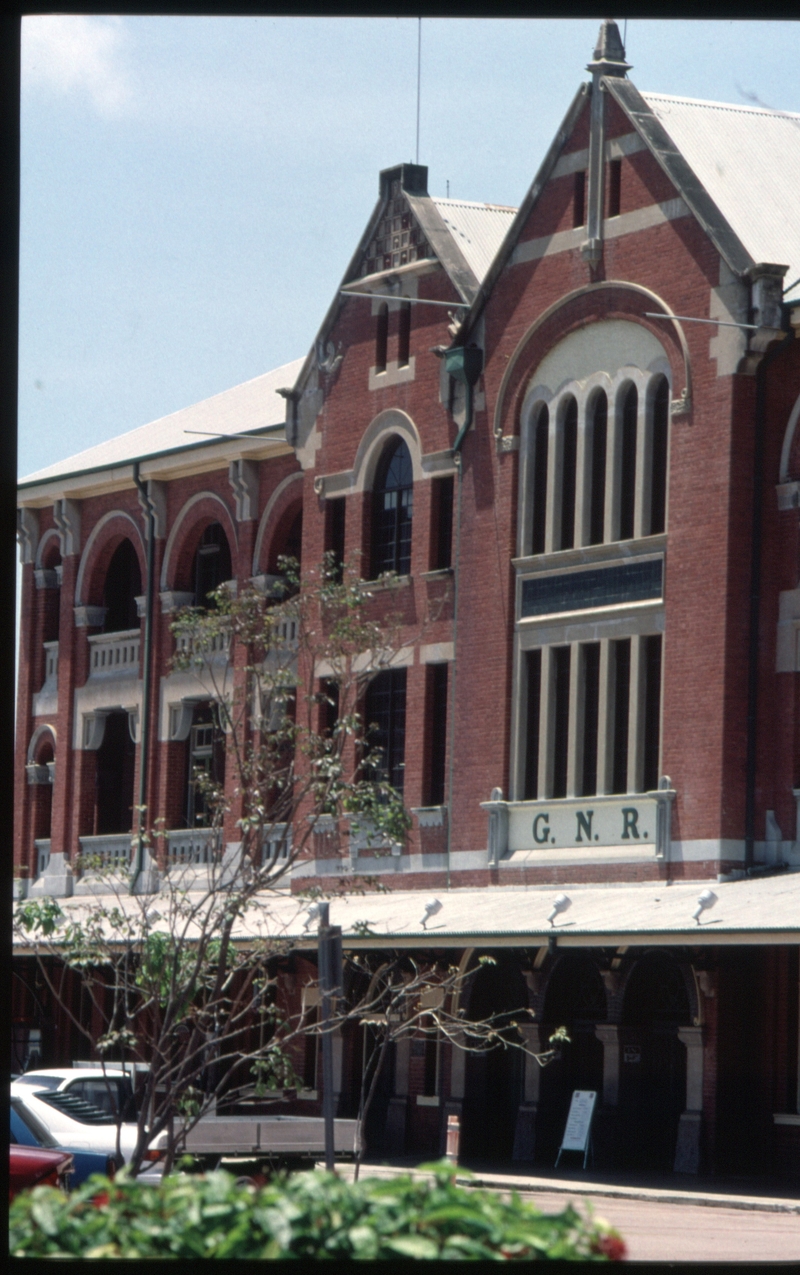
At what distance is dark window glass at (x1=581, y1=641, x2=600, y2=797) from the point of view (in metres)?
29.0

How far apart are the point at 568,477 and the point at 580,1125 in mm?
8781

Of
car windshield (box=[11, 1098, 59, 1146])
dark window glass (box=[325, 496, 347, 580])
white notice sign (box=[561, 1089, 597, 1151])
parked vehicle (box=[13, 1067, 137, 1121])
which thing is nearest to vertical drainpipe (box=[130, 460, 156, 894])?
dark window glass (box=[325, 496, 347, 580])

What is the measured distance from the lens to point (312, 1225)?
5523 mm

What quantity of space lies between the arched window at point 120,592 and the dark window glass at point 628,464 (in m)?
13.0

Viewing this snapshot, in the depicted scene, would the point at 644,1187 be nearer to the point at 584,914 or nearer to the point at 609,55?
the point at 584,914

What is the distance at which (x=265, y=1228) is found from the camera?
217 inches

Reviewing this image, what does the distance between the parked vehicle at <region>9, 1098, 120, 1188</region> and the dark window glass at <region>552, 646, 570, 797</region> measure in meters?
12.2

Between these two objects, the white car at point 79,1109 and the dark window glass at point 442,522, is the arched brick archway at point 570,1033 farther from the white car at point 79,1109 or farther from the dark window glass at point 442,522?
the white car at point 79,1109

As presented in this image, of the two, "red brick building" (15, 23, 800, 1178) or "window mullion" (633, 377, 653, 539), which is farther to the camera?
"window mullion" (633, 377, 653, 539)

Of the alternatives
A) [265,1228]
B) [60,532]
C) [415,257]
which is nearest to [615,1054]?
[415,257]

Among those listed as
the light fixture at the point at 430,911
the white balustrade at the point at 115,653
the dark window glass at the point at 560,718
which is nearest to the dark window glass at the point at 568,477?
the dark window glass at the point at 560,718

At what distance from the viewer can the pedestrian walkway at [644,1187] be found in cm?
2230

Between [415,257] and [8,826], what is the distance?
29.0 m

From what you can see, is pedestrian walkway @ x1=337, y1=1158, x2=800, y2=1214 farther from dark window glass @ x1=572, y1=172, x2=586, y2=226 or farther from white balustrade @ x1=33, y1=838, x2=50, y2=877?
white balustrade @ x1=33, y1=838, x2=50, y2=877
